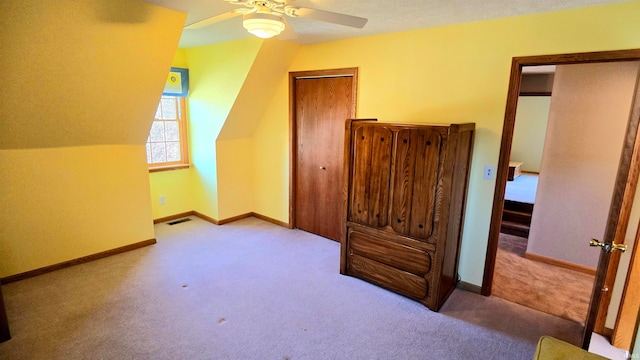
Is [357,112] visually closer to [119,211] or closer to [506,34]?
[506,34]

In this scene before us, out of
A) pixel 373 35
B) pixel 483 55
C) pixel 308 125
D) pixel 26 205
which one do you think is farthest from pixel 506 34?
pixel 26 205

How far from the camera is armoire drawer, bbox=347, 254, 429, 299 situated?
8.58 feet

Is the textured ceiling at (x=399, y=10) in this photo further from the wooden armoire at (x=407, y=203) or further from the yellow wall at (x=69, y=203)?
the yellow wall at (x=69, y=203)

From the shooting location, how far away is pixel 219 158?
4.18 meters

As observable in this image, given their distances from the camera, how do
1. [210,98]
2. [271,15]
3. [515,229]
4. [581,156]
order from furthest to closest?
[515,229], [210,98], [581,156], [271,15]

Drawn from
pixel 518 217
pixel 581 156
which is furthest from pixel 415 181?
pixel 518 217

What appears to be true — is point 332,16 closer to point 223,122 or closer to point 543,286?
point 223,122

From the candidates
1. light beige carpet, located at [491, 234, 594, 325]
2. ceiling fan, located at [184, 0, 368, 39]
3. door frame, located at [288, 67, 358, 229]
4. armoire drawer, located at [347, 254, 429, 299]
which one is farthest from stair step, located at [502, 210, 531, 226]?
ceiling fan, located at [184, 0, 368, 39]

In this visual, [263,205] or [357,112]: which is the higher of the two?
[357,112]

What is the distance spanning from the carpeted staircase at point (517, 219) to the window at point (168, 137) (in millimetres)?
4299

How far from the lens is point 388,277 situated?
278 centimetres

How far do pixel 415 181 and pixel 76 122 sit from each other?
9.39ft

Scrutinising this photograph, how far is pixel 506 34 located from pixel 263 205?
11.0ft

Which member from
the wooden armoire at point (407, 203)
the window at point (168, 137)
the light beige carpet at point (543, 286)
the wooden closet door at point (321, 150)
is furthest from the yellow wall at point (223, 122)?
the light beige carpet at point (543, 286)
